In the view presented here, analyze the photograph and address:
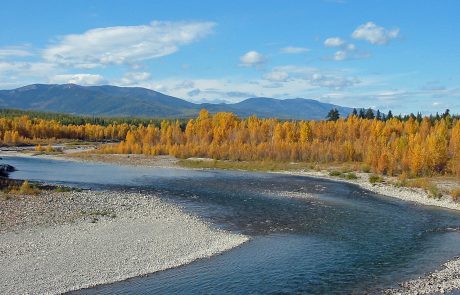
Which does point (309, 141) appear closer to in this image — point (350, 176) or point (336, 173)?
point (336, 173)

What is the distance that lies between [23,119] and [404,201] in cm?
17793

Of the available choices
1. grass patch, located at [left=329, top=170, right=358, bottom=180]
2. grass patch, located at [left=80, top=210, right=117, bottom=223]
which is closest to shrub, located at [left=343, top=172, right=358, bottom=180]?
grass patch, located at [left=329, top=170, right=358, bottom=180]

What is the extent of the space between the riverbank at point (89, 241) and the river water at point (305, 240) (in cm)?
148

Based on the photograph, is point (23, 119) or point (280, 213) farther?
point (23, 119)

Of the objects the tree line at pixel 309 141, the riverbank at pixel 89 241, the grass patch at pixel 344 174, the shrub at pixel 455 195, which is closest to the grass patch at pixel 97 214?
the riverbank at pixel 89 241

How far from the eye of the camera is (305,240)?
35031 mm

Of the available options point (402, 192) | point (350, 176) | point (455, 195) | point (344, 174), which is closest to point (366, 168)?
point (344, 174)

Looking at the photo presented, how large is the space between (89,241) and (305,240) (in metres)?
16.0

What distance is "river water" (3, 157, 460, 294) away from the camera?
2514cm

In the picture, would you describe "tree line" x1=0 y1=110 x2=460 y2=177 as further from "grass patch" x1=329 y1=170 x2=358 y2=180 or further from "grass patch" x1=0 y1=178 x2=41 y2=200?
"grass patch" x1=0 y1=178 x2=41 y2=200

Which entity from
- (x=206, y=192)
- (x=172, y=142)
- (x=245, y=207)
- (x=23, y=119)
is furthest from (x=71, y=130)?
(x=245, y=207)

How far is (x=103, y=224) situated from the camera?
35.5 metres

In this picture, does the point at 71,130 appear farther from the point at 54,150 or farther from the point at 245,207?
the point at 245,207

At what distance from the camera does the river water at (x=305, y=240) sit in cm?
2514
